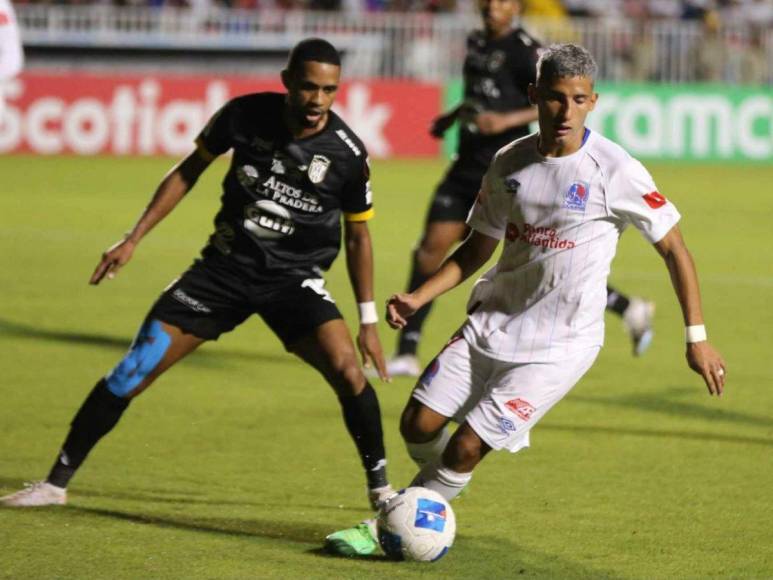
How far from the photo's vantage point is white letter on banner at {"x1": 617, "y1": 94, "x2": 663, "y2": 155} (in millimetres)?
26312

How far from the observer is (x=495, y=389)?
605cm

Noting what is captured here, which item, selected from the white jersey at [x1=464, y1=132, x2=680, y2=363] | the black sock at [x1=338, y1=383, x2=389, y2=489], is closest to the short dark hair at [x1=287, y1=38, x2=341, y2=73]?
the white jersey at [x1=464, y1=132, x2=680, y2=363]

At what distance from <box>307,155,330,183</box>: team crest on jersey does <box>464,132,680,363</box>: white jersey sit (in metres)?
0.84

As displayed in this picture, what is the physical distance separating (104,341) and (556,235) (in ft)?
20.0

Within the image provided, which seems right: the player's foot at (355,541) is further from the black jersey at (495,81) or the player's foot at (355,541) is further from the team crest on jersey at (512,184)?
the black jersey at (495,81)

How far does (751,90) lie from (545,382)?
21268 mm

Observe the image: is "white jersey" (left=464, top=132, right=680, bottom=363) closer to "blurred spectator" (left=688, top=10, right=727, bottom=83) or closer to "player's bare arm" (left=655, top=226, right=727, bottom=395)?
"player's bare arm" (left=655, top=226, right=727, bottom=395)

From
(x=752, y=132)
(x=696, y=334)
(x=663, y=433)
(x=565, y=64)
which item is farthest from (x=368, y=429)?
(x=752, y=132)

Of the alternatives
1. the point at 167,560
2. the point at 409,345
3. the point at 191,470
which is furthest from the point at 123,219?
the point at 167,560

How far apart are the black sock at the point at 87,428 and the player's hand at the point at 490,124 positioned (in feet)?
12.8

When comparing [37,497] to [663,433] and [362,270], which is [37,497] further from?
[663,433]

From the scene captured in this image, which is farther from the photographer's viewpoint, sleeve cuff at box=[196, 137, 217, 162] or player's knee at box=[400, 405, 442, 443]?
sleeve cuff at box=[196, 137, 217, 162]

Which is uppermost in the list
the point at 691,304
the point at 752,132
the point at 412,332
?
the point at 691,304

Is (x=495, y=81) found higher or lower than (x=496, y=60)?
lower
